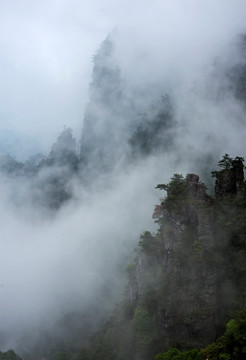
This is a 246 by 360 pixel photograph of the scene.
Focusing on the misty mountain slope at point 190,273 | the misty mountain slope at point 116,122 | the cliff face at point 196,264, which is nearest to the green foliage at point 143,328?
the misty mountain slope at point 190,273

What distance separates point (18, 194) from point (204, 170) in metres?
69.6

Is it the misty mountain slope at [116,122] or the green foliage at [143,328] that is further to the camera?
the misty mountain slope at [116,122]

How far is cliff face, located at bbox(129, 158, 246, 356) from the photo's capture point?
86.7 ft

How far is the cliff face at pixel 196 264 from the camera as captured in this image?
2644 centimetres

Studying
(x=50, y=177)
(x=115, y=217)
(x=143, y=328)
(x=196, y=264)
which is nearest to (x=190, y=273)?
(x=196, y=264)

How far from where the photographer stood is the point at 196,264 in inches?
1101

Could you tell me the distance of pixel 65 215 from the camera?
86.9 metres

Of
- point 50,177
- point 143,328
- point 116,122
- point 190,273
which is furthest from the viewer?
point 50,177

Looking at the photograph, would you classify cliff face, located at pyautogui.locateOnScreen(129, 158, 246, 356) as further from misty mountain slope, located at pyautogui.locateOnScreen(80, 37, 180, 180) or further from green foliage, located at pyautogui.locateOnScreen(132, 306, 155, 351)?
misty mountain slope, located at pyautogui.locateOnScreen(80, 37, 180, 180)

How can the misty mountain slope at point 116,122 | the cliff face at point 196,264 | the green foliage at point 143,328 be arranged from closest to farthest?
1. the cliff face at point 196,264
2. the green foliage at point 143,328
3. the misty mountain slope at point 116,122

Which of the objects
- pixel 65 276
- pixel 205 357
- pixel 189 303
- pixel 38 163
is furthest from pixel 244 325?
pixel 38 163

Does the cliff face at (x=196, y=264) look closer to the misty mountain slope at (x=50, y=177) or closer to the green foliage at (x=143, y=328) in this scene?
the green foliage at (x=143, y=328)

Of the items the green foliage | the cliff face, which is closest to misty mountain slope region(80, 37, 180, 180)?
the cliff face

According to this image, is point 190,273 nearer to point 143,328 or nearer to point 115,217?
point 143,328
